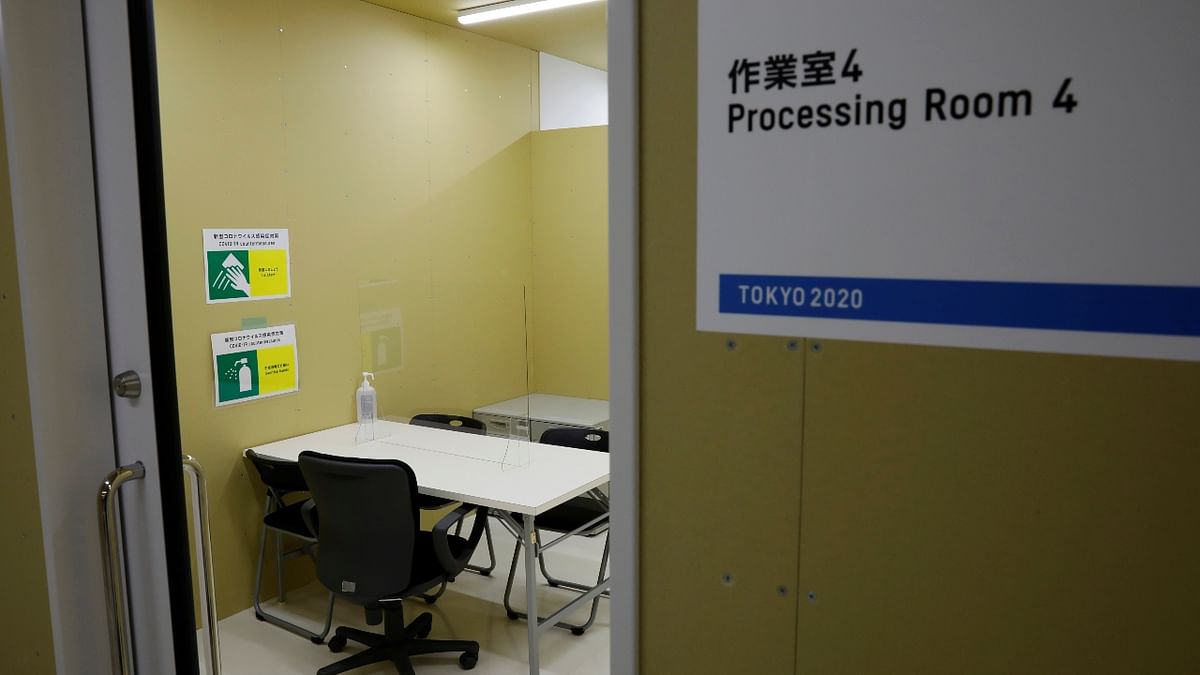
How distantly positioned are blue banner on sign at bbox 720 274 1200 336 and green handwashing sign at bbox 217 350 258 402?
3.31 m

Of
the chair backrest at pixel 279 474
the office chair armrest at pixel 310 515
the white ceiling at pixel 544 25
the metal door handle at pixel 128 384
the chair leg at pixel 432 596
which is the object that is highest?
the white ceiling at pixel 544 25

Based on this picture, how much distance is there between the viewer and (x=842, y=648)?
35.3 inches

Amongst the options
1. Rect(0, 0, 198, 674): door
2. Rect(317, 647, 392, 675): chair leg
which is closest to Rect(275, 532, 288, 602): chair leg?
Rect(317, 647, 392, 675): chair leg

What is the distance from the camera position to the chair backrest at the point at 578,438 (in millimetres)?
3900

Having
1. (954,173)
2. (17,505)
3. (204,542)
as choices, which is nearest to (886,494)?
(954,173)

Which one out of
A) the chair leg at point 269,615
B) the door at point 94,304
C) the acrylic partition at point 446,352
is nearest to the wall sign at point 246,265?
the acrylic partition at point 446,352

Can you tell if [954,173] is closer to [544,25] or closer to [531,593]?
[531,593]

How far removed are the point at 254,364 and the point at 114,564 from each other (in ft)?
7.64

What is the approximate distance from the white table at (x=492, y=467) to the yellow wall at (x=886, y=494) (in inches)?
79.7

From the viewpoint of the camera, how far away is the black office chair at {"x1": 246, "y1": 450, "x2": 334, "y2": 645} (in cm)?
350

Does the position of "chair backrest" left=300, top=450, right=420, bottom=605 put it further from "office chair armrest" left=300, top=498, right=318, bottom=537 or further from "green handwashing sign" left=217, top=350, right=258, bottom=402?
"green handwashing sign" left=217, top=350, right=258, bottom=402

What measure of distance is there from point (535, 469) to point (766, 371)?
263 cm

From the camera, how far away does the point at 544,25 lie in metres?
4.73

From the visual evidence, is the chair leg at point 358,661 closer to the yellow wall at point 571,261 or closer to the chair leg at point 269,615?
the chair leg at point 269,615
